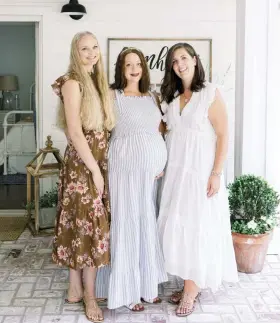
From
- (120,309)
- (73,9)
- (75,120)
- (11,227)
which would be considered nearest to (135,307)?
(120,309)

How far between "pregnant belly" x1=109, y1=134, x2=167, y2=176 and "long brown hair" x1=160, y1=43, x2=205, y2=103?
297 millimetres

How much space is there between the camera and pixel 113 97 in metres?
2.53

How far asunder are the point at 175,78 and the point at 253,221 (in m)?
1.20

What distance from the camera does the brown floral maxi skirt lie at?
244 cm

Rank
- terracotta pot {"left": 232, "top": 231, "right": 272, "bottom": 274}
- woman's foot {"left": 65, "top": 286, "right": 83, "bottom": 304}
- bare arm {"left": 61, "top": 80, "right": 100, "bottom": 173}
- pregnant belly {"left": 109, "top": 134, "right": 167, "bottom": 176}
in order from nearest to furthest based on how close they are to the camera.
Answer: bare arm {"left": 61, "top": 80, "right": 100, "bottom": 173} < pregnant belly {"left": 109, "top": 134, "right": 167, "bottom": 176} < woman's foot {"left": 65, "top": 286, "right": 83, "bottom": 304} < terracotta pot {"left": 232, "top": 231, "right": 272, "bottom": 274}

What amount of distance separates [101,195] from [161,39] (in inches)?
89.3

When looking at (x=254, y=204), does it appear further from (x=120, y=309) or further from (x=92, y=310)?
(x=92, y=310)

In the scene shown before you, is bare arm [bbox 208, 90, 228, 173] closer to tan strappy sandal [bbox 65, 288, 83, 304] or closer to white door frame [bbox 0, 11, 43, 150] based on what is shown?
tan strappy sandal [bbox 65, 288, 83, 304]

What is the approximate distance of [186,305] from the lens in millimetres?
2637

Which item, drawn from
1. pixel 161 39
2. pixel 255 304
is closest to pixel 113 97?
pixel 255 304

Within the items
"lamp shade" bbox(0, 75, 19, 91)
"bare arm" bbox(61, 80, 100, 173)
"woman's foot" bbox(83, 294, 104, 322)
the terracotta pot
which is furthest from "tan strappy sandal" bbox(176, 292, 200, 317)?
"lamp shade" bbox(0, 75, 19, 91)

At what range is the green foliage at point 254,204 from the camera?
3191 mm

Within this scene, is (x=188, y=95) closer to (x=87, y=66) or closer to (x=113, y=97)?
(x=113, y=97)

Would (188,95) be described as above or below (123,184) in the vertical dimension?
above
